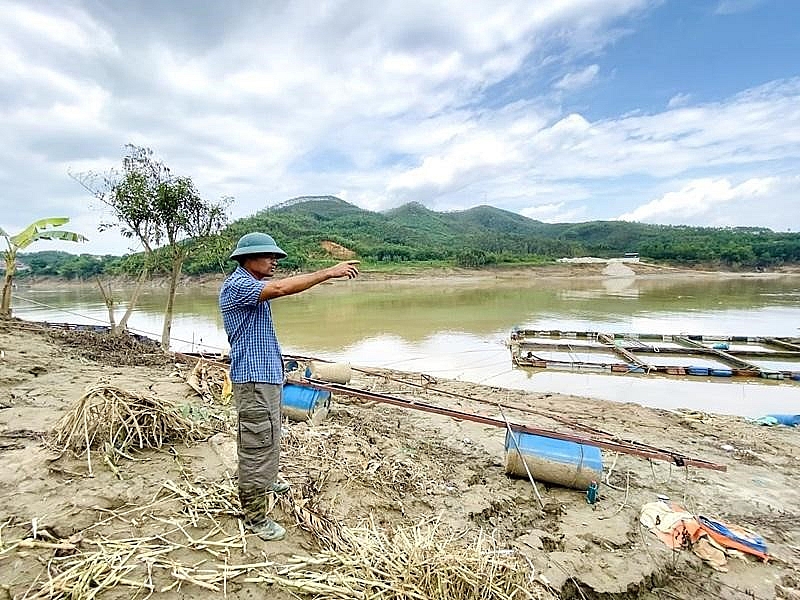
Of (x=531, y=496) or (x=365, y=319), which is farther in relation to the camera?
(x=365, y=319)

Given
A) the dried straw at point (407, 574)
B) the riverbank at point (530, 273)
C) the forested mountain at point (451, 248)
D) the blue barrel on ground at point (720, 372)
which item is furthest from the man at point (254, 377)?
the riverbank at point (530, 273)

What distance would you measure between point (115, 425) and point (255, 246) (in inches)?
89.9

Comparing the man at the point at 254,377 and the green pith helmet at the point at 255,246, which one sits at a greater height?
the green pith helmet at the point at 255,246

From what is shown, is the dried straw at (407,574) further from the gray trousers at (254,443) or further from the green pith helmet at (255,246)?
the green pith helmet at (255,246)

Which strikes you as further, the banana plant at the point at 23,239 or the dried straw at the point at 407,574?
the banana plant at the point at 23,239

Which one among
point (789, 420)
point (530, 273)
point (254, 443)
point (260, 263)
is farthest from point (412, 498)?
point (530, 273)

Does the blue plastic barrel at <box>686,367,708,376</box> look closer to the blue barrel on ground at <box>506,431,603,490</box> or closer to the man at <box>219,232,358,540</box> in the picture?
the blue barrel on ground at <box>506,431,603,490</box>

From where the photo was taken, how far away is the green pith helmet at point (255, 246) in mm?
2826

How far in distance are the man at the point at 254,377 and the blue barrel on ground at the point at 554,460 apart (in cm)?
262

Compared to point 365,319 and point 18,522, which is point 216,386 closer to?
point 18,522

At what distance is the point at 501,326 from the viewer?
21.3 metres

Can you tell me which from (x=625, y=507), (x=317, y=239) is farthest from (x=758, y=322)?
(x=317, y=239)

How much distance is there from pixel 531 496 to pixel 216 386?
4.64m

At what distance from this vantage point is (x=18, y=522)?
9.09 ft
